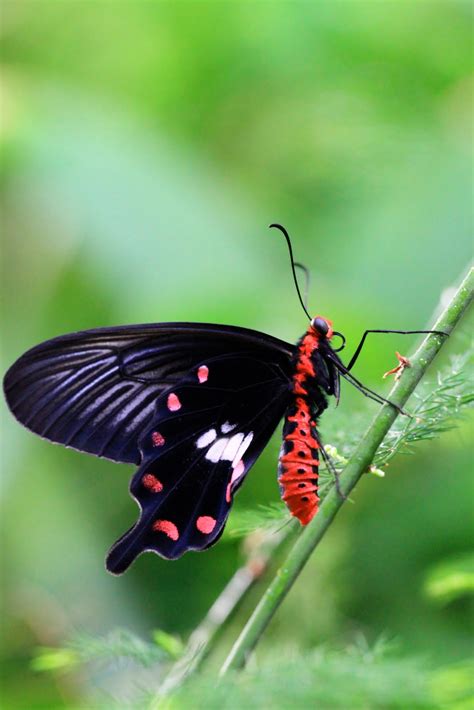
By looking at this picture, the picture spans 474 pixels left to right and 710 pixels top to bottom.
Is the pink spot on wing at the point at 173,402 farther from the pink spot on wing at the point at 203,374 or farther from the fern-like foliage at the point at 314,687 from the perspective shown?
the fern-like foliage at the point at 314,687

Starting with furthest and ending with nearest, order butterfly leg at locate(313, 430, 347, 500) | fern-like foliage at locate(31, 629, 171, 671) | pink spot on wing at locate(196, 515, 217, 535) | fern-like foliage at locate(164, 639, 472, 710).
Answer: pink spot on wing at locate(196, 515, 217, 535) → butterfly leg at locate(313, 430, 347, 500) → fern-like foliage at locate(31, 629, 171, 671) → fern-like foliage at locate(164, 639, 472, 710)

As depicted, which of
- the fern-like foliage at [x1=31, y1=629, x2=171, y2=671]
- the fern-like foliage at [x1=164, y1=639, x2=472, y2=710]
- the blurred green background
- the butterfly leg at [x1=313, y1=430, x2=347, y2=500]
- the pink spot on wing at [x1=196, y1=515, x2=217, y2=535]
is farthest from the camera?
the blurred green background

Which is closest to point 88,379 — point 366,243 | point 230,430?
point 230,430

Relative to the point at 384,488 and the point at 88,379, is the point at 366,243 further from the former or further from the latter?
the point at 88,379

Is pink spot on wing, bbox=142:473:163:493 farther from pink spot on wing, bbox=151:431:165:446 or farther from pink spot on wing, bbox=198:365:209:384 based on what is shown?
pink spot on wing, bbox=198:365:209:384

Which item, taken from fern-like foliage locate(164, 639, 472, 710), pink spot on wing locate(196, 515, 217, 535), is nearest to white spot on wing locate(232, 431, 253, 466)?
pink spot on wing locate(196, 515, 217, 535)

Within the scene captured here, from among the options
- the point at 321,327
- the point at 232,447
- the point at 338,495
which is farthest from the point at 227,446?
the point at 338,495

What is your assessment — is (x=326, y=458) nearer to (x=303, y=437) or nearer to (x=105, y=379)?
(x=303, y=437)
